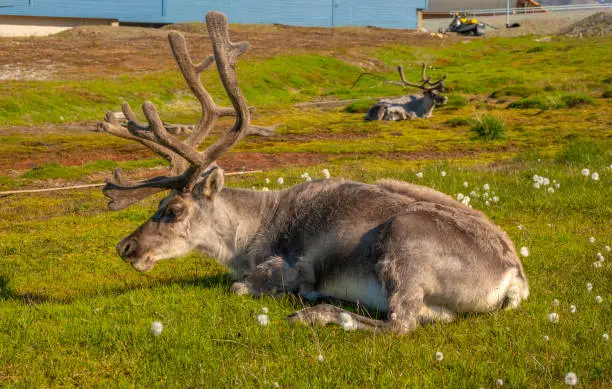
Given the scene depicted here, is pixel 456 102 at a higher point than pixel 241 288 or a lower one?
higher

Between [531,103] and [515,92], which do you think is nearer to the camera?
[531,103]

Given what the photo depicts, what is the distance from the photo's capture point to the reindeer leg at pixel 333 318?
6.94 metres

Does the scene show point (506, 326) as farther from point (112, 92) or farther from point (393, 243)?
point (112, 92)

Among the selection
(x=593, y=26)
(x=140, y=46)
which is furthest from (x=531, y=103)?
(x=593, y=26)

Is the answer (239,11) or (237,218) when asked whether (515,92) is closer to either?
(237,218)

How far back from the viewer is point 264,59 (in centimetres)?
4784

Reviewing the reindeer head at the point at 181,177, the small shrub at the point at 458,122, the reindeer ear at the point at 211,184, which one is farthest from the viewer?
the small shrub at the point at 458,122

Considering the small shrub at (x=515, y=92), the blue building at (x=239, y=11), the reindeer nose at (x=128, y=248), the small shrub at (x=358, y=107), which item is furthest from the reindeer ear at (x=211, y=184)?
the blue building at (x=239, y=11)

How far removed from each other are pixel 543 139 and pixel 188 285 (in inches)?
714

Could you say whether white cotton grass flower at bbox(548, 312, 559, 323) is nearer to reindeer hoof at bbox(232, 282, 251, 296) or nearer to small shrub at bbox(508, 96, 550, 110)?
reindeer hoof at bbox(232, 282, 251, 296)

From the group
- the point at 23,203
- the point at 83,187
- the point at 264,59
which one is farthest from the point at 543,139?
the point at 264,59

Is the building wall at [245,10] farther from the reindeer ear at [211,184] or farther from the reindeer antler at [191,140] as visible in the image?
the reindeer ear at [211,184]

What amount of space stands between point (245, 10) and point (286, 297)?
69.7 metres

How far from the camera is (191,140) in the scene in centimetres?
902
